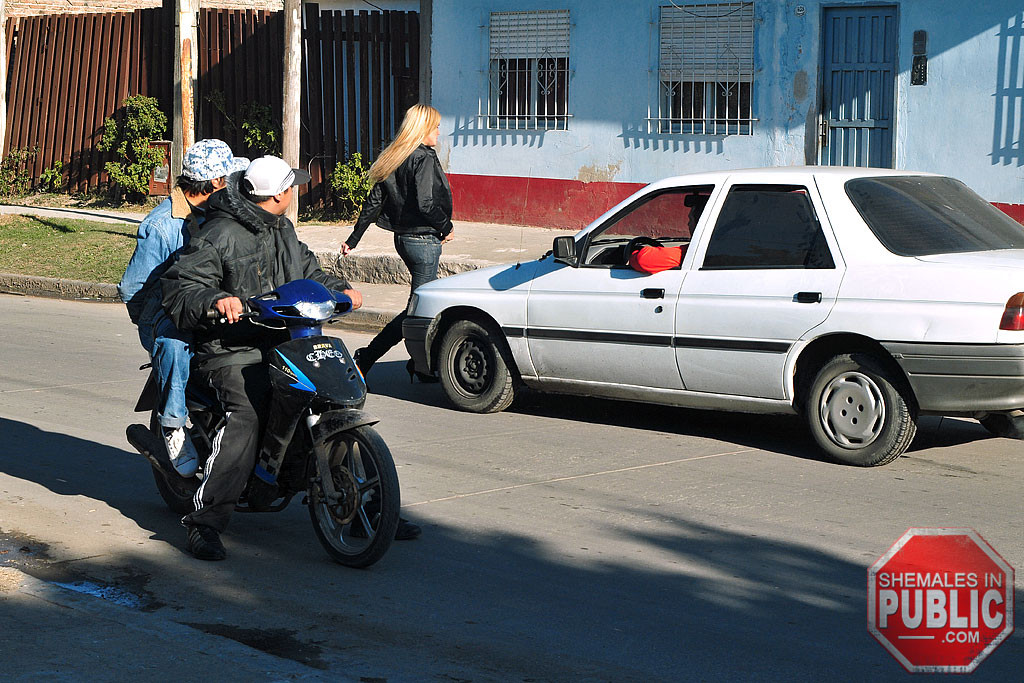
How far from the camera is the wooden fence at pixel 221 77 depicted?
747 inches

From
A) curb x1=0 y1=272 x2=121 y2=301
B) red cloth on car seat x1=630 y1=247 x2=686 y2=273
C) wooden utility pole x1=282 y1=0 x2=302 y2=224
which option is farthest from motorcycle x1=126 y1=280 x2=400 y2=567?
wooden utility pole x1=282 y1=0 x2=302 y2=224

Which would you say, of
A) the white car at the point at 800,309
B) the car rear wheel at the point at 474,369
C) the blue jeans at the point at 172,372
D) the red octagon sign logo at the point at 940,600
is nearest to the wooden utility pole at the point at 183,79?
the car rear wheel at the point at 474,369

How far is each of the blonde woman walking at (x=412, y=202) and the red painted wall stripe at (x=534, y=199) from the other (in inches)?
262

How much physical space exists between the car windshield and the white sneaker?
3.66m

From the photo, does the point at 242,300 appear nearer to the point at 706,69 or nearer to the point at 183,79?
the point at 706,69

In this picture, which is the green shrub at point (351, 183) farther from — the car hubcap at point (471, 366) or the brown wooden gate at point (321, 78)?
the car hubcap at point (471, 366)

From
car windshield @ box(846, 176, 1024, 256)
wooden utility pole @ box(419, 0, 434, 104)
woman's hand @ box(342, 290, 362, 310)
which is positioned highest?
wooden utility pole @ box(419, 0, 434, 104)

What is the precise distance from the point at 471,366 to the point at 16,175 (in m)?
17.1

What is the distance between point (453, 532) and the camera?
5992 millimetres

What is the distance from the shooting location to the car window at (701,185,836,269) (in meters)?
7.37

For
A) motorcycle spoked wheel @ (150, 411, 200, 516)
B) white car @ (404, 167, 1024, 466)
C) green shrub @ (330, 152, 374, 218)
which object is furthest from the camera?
green shrub @ (330, 152, 374, 218)

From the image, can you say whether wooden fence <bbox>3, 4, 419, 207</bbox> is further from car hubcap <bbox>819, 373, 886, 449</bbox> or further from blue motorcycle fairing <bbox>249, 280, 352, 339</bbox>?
blue motorcycle fairing <bbox>249, 280, 352, 339</bbox>

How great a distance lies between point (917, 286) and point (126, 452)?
4.29 meters

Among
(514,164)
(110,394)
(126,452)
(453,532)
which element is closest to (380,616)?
(453,532)
